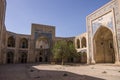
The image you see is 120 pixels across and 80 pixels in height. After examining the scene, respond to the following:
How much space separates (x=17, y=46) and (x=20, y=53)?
6.23 feet

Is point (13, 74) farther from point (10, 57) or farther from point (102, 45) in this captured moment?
point (10, 57)

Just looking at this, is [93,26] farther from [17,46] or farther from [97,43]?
[17,46]

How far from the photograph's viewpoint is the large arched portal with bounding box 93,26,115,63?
2122 cm

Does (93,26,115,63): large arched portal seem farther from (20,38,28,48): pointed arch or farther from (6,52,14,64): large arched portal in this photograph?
(6,52,14,64): large arched portal

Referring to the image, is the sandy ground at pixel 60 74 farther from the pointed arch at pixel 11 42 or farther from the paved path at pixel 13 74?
the pointed arch at pixel 11 42

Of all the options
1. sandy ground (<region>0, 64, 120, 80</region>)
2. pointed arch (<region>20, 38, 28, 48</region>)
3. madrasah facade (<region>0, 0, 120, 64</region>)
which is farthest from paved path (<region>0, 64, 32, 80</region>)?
pointed arch (<region>20, 38, 28, 48</region>)

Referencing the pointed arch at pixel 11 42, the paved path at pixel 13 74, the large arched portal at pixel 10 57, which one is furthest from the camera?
the pointed arch at pixel 11 42

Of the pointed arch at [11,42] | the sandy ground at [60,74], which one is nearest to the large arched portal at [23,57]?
the pointed arch at [11,42]

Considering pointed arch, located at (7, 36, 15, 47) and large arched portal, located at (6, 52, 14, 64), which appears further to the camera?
pointed arch, located at (7, 36, 15, 47)

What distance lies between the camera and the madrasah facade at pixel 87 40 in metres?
17.3

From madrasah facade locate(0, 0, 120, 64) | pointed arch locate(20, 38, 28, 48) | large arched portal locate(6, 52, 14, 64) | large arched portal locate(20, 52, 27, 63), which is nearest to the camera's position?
madrasah facade locate(0, 0, 120, 64)

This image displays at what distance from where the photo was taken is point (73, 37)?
33656 mm

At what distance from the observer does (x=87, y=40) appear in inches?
922

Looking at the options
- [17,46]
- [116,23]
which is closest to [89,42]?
[116,23]
